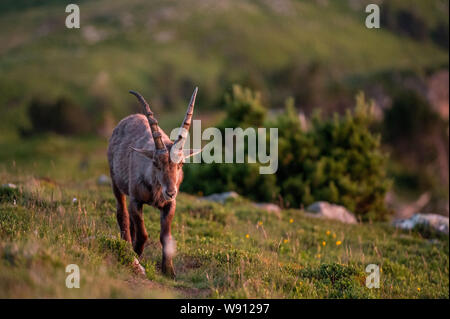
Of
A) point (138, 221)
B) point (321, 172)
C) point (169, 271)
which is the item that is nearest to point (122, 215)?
point (138, 221)

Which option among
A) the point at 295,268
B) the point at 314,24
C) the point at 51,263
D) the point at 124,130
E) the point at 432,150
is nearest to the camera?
the point at 51,263

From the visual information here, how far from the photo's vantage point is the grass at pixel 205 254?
5.91 meters

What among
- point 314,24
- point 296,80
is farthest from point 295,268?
point 314,24

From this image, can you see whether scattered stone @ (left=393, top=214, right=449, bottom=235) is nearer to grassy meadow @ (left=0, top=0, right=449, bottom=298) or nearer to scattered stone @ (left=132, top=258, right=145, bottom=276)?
grassy meadow @ (left=0, top=0, right=449, bottom=298)

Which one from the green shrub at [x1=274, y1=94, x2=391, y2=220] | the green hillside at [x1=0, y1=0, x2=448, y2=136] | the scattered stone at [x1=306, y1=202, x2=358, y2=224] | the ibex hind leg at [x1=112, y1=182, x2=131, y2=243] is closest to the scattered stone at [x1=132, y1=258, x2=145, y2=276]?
the ibex hind leg at [x1=112, y1=182, x2=131, y2=243]

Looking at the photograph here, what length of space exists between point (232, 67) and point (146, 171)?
130092 mm

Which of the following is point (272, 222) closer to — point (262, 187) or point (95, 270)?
point (262, 187)

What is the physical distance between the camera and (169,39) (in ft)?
492

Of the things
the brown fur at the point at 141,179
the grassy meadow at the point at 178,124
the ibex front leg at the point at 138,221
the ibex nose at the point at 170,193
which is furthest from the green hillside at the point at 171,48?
the ibex nose at the point at 170,193

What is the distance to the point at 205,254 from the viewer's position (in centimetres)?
891

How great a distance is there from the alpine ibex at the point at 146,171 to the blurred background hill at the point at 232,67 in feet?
48.8
